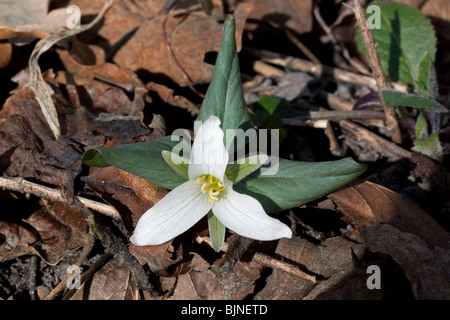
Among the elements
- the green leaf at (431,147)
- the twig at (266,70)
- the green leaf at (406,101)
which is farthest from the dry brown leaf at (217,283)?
the twig at (266,70)

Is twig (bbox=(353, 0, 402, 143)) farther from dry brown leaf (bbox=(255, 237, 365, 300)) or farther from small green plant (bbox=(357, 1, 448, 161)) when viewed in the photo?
dry brown leaf (bbox=(255, 237, 365, 300))

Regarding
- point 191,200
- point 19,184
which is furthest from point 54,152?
point 191,200

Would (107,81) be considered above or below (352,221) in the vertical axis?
above

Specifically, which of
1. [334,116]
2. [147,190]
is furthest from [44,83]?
[334,116]

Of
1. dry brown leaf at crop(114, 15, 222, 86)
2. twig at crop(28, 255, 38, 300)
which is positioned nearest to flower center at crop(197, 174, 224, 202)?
twig at crop(28, 255, 38, 300)

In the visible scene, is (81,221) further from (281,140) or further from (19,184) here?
(281,140)

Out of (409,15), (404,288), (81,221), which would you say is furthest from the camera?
(409,15)
